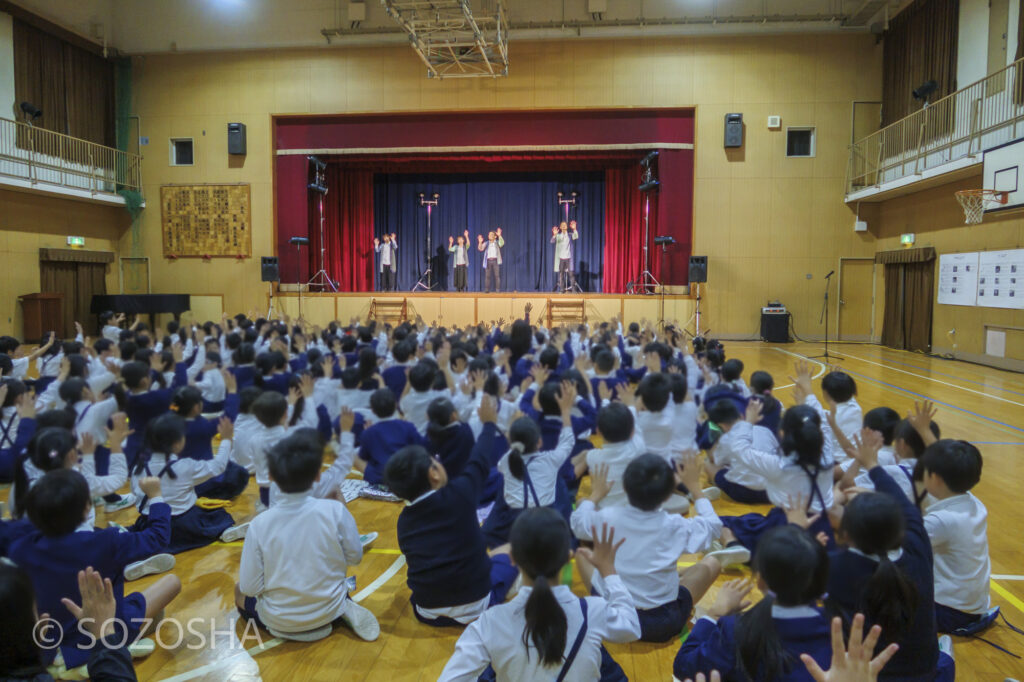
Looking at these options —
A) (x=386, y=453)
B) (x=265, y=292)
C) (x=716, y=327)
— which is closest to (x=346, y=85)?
(x=265, y=292)

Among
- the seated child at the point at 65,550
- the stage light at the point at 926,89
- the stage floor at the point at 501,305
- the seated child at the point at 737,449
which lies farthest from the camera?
the stage floor at the point at 501,305

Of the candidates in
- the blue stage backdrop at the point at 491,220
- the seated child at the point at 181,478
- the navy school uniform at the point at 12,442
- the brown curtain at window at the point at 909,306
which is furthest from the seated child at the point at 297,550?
the blue stage backdrop at the point at 491,220

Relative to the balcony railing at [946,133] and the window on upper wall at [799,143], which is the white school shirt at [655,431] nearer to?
the balcony railing at [946,133]

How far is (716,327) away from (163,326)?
12639 millimetres

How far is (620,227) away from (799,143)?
450 centimetres

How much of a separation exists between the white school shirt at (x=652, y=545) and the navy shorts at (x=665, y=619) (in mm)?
26

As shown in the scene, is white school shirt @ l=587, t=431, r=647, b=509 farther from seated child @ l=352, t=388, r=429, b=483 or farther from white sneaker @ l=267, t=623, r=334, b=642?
white sneaker @ l=267, t=623, r=334, b=642

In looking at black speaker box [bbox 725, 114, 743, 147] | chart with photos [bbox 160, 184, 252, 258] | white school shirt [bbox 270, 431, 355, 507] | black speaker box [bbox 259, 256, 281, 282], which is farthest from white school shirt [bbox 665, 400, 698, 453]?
chart with photos [bbox 160, 184, 252, 258]

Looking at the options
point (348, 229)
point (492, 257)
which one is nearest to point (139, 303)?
point (348, 229)

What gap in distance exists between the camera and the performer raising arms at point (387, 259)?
17062mm

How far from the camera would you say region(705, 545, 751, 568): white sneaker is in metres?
3.36

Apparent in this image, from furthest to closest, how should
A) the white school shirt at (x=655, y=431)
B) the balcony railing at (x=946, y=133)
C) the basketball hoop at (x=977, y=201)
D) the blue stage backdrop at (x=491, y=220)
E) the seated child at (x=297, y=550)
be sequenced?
the blue stage backdrop at (x=491, y=220) < the balcony railing at (x=946, y=133) < the basketball hoop at (x=977, y=201) < the white school shirt at (x=655, y=431) < the seated child at (x=297, y=550)

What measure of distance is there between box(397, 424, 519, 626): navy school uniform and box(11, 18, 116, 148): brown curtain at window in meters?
15.2

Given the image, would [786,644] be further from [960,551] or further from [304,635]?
[304,635]
